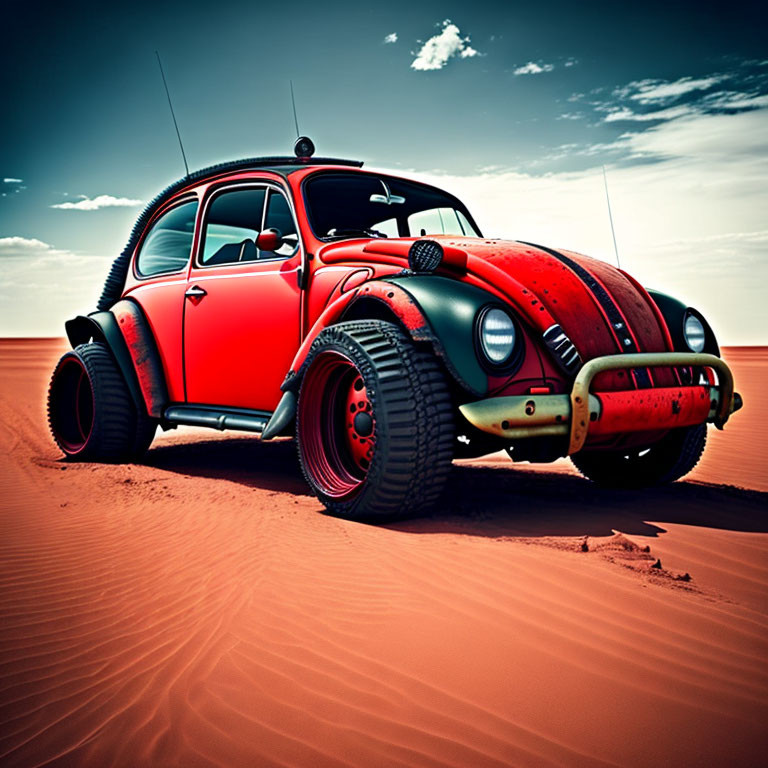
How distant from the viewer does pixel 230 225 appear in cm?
543

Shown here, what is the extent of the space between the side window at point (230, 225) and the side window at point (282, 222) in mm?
194

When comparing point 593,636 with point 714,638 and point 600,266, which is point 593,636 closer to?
point 714,638

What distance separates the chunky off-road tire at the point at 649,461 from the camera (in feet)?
14.5

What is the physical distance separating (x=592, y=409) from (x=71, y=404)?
4.80m

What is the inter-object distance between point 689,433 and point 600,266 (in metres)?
1.17

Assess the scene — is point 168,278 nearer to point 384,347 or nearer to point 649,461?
point 384,347

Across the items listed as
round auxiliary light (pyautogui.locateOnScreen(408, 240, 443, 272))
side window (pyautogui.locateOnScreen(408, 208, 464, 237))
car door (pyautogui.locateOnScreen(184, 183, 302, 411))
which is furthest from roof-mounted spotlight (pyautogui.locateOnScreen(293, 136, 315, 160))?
round auxiliary light (pyautogui.locateOnScreen(408, 240, 443, 272))

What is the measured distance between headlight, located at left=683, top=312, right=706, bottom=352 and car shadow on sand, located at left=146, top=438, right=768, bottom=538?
933 millimetres

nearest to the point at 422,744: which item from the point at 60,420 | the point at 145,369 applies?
the point at 145,369

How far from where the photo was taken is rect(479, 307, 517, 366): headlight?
132 inches

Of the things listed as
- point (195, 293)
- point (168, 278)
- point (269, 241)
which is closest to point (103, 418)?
point (168, 278)

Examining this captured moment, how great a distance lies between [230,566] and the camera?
3.01 metres

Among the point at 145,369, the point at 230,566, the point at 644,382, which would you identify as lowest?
the point at 230,566

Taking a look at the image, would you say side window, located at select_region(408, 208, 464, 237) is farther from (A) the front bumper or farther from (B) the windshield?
(A) the front bumper
